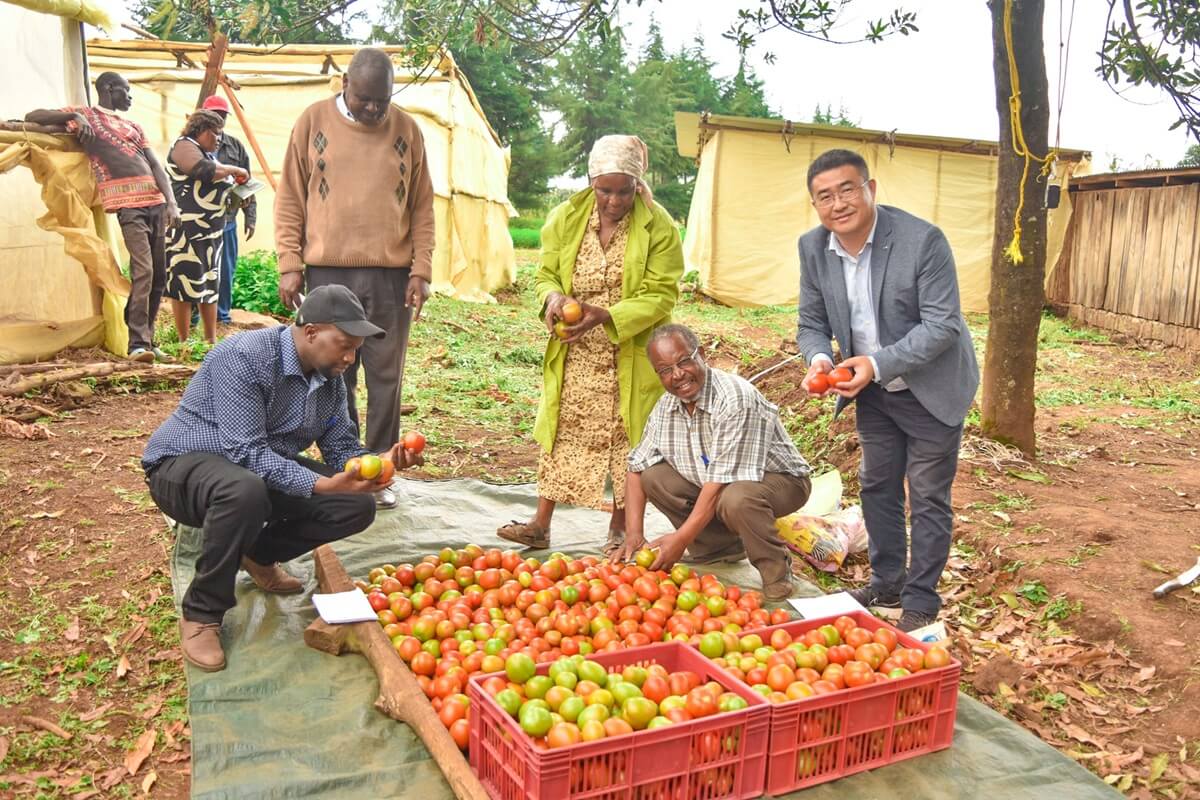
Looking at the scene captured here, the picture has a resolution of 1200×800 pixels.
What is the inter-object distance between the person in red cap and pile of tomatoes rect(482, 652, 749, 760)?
720cm

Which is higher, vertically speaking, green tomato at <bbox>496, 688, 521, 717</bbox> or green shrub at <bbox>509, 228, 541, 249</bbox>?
green shrub at <bbox>509, 228, 541, 249</bbox>

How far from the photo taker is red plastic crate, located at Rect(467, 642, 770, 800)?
103 inches

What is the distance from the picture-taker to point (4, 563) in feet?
15.4

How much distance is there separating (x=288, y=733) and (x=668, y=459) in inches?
85.8

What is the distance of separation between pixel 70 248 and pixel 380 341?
13.1 feet

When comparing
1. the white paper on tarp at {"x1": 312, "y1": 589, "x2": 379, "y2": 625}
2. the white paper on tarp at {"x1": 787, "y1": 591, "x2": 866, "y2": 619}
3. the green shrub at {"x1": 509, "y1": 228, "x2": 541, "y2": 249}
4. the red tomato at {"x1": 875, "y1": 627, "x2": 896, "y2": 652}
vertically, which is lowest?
the white paper on tarp at {"x1": 312, "y1": 589, "x2": 379, "y2": 625}

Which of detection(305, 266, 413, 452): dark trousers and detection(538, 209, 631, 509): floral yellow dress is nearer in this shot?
detection(538, 209, 631, 509): floral yellow dress

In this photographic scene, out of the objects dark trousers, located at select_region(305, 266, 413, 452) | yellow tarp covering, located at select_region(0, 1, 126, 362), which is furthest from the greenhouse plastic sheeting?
yellow tarp covering, located at select_region(0, 1, 126, 362)

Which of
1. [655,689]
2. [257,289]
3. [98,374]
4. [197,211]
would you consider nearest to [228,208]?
[197,211]

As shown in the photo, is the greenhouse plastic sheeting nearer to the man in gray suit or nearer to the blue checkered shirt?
the blue checkered shirt

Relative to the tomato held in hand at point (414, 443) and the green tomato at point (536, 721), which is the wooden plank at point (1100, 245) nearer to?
the tomato held in hand at point (414, 443)

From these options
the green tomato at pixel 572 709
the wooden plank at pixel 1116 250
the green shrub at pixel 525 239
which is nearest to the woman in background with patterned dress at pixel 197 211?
the green tomato at pixel 572 709

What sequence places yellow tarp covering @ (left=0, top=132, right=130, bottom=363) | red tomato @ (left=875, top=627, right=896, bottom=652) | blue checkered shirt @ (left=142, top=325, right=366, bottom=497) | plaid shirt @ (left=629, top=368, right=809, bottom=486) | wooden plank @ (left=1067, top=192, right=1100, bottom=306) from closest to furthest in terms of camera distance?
red tomato @ (left=875, top=627, right=896, bottom=652) < blue checkered shirt @ (left=142, top=325, right=366, bottom=497) < plaid shirt @ (left=629, top=368, right=809, bottom=486) < yellow tarp covering @ (left=0, top=132, right=130, bottom=363) < wooden plank @ (left=1067, top=192, right=1100, bottom=306)

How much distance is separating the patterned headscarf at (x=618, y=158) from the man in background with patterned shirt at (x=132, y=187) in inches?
196
